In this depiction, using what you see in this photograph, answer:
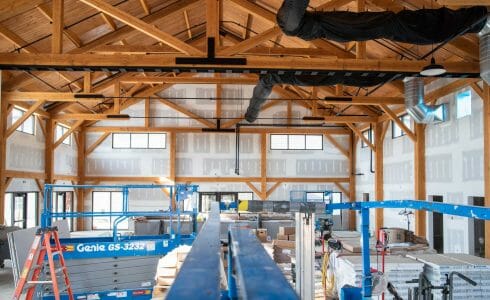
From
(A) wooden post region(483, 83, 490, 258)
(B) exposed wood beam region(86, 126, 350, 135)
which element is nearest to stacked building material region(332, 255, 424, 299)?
(A) wooden post region(483, 83, 490, 258)

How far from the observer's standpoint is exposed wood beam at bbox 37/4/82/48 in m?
13.8

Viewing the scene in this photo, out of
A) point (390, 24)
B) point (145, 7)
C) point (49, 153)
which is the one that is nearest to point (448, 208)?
point (390, 24)

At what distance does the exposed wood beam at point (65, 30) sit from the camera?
1376 cm

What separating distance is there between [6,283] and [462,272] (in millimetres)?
12011

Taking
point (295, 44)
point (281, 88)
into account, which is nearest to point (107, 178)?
point (281, 88)

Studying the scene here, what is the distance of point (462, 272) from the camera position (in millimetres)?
7973

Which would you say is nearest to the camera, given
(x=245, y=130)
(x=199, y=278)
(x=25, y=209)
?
(x=199, y=278)

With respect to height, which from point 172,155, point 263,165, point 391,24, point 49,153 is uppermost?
point 391,24

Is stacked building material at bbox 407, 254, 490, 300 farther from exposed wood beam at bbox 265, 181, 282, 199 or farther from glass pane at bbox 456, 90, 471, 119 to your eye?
exposed wood beam at bbox 265, 181, 282, 199

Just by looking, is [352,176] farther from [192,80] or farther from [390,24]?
[390,24]

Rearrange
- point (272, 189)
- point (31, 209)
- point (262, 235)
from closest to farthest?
1. point (262, 235)
2. point (31, 209)
3. point (272, 189)

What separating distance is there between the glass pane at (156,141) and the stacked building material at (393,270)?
18.8m

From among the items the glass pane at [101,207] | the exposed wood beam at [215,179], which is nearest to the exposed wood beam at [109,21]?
the exposed wood beam at [215,179]

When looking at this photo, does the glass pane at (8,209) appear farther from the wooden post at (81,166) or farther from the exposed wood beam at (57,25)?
the exposed wood beam at (57,25)
